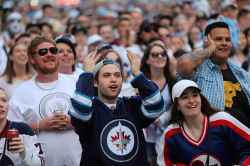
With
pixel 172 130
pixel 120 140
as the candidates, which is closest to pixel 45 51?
pixel 120 140

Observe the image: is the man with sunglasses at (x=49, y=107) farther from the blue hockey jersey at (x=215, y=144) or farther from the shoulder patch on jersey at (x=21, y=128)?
the blue hockey jersey at (x=215, y=144)

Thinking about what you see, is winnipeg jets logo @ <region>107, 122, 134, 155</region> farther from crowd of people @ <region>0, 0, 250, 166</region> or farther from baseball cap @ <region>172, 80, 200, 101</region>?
baseball cap @ <region>172, 80, 200, 101</region>

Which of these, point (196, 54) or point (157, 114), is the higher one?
point (196, 54)

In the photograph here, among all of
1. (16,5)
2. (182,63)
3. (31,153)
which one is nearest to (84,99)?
(31,153)

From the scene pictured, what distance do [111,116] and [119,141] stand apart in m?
0.23

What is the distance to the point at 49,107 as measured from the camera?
7047 mm

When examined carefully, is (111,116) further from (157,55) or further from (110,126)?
(157,55)

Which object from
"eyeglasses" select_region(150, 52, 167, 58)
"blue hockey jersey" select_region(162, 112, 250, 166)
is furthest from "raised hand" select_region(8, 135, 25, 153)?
"eyeglasses" select_region(150, 52, 167, 58)

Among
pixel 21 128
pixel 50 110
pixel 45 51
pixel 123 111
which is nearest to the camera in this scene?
pixel 21 128

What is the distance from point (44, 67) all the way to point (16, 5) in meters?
14.2

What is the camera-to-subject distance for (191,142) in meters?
6.20

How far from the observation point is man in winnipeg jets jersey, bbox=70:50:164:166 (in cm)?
613

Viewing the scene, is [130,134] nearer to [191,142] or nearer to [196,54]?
[191,142]

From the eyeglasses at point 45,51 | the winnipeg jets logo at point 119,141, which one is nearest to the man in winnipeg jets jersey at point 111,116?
the winnipeg jets logo at point 119,141
